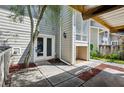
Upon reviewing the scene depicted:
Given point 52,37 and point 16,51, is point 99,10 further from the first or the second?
point 52,37

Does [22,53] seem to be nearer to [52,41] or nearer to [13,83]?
[52,41]

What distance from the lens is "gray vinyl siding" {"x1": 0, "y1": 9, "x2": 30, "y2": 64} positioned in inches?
259

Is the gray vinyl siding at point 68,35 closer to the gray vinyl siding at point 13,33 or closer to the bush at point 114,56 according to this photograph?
the gray vinyl siding at point 13,33

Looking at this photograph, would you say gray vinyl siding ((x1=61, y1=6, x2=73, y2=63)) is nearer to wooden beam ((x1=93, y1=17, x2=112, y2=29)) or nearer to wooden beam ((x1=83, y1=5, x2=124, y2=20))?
wooden beam ((x1=93, y1=17, x2=112, y2=29))

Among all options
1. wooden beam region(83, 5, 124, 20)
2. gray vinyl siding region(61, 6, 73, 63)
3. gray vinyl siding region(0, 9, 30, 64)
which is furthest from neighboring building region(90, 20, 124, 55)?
gray vinyl siding region(0, 9, 30, 64)

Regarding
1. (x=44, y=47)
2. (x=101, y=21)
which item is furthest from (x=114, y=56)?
(x=101, y=21)

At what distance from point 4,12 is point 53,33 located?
3.90 m

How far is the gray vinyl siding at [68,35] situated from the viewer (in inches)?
297

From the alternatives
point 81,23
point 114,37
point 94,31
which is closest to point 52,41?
point 81,23

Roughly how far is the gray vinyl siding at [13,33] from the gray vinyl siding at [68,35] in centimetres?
249

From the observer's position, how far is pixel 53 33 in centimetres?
949

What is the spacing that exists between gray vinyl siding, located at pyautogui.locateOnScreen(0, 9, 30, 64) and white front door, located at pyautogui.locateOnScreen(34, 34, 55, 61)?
1.06 m

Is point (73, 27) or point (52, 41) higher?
point (73, 27)

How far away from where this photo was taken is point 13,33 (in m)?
6.97
